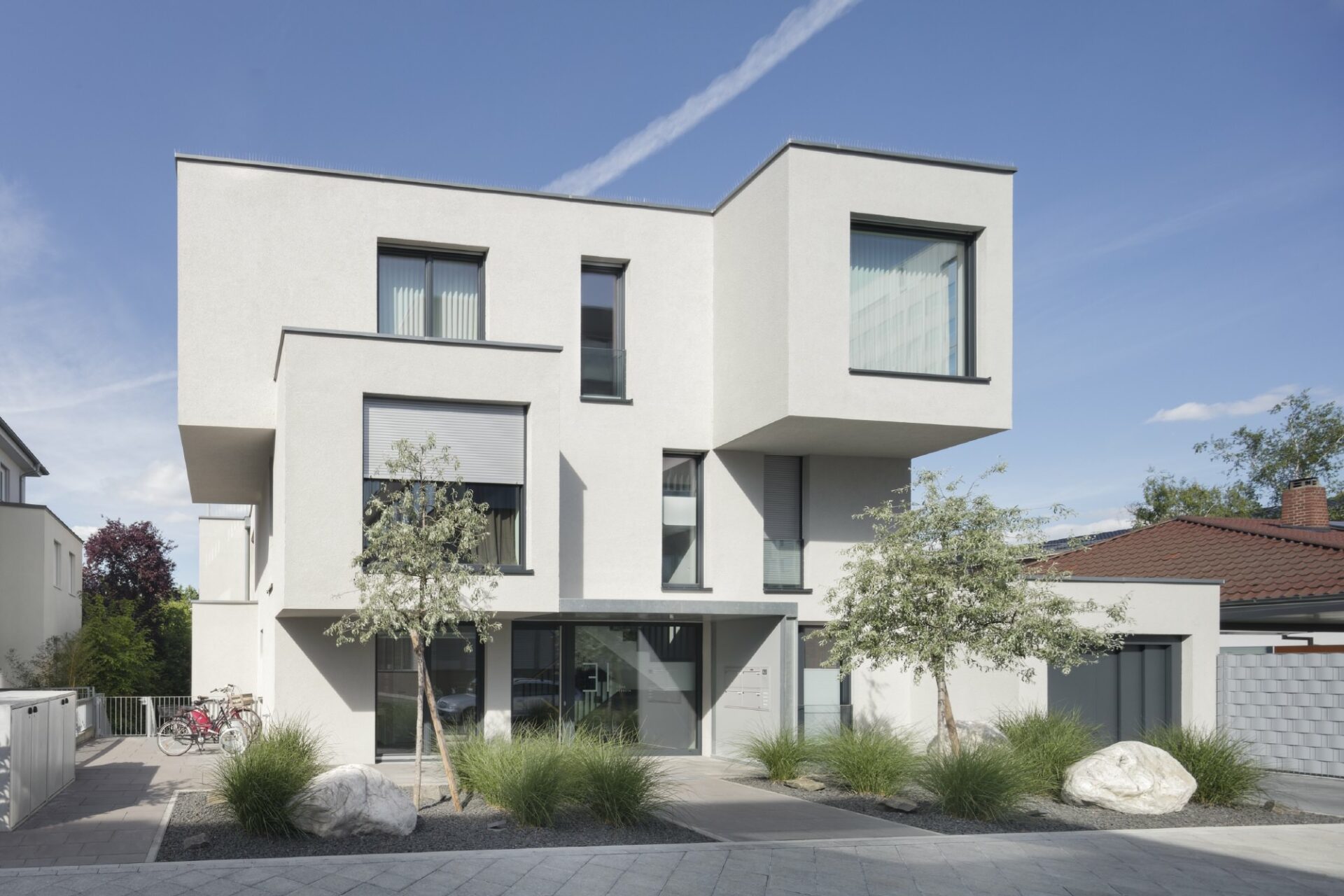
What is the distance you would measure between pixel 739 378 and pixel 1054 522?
5.16 metres

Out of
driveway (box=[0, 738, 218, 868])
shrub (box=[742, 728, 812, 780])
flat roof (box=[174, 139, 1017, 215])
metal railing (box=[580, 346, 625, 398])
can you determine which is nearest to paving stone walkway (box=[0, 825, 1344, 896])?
driveway (box=[0, 738, 218, 868])

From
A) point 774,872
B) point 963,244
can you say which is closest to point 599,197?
point 963,244

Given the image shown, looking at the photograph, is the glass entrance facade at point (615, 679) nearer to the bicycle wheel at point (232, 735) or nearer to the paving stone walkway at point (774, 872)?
the bicycle wheel at point (232, 735)

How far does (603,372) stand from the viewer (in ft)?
56.0

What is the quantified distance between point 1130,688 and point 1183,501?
82.7 ft

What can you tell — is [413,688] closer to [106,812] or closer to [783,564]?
[106,812]

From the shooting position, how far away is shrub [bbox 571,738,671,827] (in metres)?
10.7

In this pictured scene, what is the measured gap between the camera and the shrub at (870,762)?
508 inches

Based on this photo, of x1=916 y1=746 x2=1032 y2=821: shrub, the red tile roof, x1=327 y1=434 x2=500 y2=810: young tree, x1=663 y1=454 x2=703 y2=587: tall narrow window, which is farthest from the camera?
the red tile roof

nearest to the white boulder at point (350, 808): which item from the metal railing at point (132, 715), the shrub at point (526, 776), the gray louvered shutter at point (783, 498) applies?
the shrub at point (526, 776)

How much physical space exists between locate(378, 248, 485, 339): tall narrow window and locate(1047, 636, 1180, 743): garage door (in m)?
10.5

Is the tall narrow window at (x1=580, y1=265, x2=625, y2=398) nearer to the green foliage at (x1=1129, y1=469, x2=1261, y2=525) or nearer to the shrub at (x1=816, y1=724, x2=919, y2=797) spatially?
the shrub at (x1=816, y1=724, x2=919, y2=797)

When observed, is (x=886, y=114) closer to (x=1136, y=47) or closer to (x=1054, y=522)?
(x=1136, y=47)

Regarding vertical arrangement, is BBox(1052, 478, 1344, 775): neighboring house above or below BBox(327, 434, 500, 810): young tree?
below
